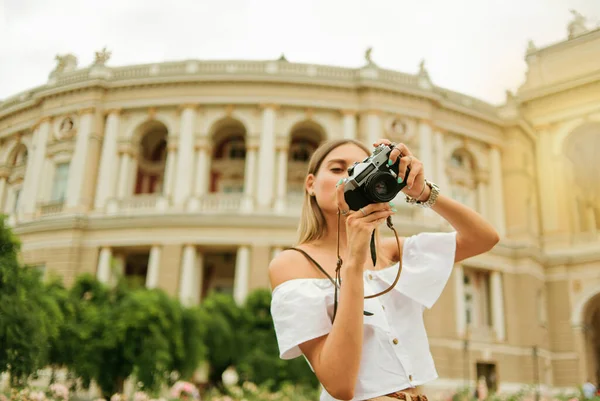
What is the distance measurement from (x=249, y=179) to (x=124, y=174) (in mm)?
5371

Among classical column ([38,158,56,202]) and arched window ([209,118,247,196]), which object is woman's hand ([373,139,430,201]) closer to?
arched window ([209,118,247,196])

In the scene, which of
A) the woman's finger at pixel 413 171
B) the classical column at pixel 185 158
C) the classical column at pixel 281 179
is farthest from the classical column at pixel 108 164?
the woman's finger at pixel 413 171

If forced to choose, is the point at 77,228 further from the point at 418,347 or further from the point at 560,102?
the point at 418,347

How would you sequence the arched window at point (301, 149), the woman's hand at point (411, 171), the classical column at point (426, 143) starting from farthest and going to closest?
the arched window at point (301, 149) < the classical column at point (426, 143) < the woman's hand at point (411, 171)

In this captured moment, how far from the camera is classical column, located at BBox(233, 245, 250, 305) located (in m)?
20.3

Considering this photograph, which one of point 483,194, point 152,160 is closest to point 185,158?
point 152,160

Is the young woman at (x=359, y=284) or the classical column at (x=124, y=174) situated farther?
the classical column at (x=124, y=174)

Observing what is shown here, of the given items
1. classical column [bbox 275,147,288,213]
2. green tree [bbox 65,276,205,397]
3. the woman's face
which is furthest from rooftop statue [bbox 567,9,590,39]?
classical column [bbox 275,147,288,213]

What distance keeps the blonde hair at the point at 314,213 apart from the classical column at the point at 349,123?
21.0 m

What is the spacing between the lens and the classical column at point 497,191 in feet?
83.3

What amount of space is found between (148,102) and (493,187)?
16217 millimetres

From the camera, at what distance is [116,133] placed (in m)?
23.7

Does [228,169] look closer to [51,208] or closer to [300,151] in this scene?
[300,151]

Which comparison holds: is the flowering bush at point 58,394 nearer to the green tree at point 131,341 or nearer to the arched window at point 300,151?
the green tree at point 131,341
